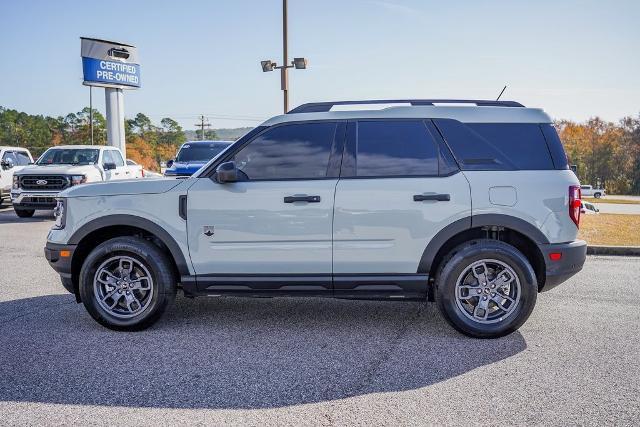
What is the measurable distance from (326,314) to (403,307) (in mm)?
872

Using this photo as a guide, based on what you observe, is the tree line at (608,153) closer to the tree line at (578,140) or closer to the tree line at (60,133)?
the tree line at (578,140)

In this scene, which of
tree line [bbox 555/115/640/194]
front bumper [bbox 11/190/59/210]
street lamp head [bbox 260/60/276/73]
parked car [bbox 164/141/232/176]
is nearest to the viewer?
front bumper [bbox 11/190/59/210]

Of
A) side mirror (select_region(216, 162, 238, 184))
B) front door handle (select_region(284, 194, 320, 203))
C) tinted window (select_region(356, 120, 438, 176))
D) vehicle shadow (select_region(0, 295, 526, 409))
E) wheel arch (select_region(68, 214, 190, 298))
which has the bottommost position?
vehicle shadow (select_region(0, 295, 526, 409))

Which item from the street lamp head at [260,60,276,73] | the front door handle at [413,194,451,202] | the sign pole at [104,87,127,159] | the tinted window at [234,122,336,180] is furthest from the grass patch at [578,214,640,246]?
the sign pole at [104,87,127,159]

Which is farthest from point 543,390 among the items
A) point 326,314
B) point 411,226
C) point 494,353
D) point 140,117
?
point 140,117

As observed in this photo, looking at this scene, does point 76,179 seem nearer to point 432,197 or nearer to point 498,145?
point 432,197

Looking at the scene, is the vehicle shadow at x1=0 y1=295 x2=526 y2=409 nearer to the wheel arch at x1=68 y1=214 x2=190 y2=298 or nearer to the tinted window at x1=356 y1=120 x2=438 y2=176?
the wheel arch at x1=68 y1=214 x2=190 y2=298

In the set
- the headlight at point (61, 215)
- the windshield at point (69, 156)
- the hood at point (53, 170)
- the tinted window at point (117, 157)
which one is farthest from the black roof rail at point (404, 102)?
the tinted window at point (117, 157)

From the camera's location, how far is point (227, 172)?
451cm

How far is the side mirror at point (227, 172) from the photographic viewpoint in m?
4.52

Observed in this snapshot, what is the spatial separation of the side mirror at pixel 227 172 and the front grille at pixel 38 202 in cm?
1018

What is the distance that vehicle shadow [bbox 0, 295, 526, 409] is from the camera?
3.47 meters

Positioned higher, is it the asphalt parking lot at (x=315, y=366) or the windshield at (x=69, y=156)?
the windshield at (x=69, y=156)

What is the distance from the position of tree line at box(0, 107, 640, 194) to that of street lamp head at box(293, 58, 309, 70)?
264ft
